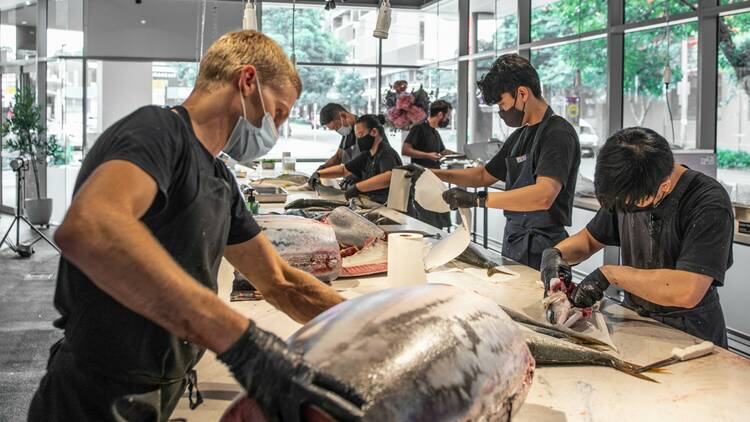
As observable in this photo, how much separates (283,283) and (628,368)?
0.88m

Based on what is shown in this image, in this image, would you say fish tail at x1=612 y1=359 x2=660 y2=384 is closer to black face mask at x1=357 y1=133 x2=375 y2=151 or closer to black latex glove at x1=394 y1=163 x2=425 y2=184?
black latex glove at x1=394 y1=163 x2=425 y2=184

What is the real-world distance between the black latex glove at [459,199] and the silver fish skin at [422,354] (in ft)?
6.10

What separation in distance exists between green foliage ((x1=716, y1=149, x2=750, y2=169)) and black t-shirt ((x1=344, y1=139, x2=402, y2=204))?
96.5 inches

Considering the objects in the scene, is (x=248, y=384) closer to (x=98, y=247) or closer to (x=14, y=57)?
(x=98, y=247)

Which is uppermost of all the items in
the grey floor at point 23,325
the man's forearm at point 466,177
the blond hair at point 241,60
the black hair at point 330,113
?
the black hair at point 330,113

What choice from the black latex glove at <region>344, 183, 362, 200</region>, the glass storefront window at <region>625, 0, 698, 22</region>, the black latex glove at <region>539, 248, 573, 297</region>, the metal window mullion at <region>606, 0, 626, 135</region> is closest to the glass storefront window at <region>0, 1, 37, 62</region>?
the black latex glove at <region>344, 183, 362, 200</region>

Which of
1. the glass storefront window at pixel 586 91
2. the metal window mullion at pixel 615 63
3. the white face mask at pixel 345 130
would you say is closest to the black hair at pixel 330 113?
the white face mask at pixel 345 130

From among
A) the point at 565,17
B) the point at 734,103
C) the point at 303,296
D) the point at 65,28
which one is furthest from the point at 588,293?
the point at 65,28

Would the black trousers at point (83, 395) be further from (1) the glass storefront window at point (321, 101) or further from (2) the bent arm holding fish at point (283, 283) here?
(1) the glass storefront window at point (321, 101)

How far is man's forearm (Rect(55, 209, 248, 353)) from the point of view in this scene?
1116mm

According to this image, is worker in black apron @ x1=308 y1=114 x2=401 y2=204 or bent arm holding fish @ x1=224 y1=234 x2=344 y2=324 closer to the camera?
bent arm holding fish @ x1=224 y1=234 x2=344 y2=324

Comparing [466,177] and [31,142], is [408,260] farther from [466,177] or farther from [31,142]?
[31,142]

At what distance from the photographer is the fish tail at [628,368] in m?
1.83

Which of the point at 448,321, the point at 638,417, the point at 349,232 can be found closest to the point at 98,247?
the point at 448,321
